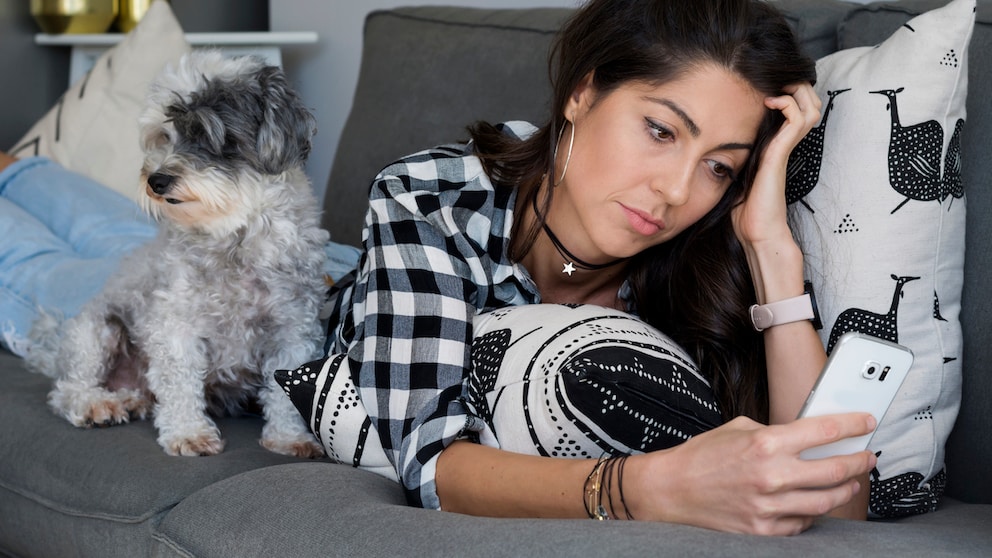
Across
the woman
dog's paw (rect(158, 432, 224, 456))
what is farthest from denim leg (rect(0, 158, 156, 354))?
the woman

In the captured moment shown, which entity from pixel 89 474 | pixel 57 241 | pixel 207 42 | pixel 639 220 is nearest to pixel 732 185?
pixel 639 220

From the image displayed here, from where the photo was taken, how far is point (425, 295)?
4.37 feet

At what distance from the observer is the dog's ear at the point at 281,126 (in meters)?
1.65

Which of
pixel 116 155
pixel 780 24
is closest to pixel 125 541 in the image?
pixel 780 24

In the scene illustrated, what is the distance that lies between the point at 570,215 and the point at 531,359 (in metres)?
0.38

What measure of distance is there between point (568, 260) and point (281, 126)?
54 centimetres

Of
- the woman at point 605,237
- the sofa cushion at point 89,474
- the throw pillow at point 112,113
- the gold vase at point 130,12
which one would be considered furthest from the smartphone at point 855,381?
the gold vase at point 130,12

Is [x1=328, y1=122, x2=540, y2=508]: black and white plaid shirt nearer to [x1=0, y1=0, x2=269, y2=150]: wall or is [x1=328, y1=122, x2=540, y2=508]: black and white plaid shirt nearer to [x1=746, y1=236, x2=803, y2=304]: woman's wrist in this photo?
[x1=746, y1=236, x2=803, y2=304]: woman's wrist

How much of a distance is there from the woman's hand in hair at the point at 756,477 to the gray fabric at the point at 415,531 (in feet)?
0.10

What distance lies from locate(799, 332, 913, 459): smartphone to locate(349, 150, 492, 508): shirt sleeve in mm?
457

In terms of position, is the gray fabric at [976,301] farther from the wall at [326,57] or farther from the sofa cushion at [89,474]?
the wall at [326,57]

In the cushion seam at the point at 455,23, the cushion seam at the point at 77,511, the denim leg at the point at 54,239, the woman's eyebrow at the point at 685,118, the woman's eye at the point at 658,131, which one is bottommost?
the cushion seam at the point at 77,511

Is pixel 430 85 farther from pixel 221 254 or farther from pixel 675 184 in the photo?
pixel 675 184

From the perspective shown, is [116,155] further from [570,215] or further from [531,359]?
[531,359]
